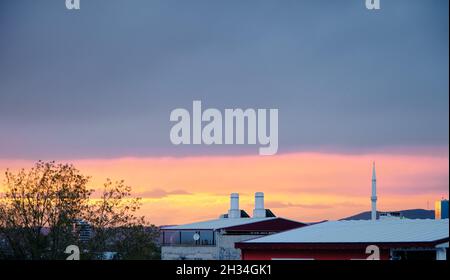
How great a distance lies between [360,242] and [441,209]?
930cm

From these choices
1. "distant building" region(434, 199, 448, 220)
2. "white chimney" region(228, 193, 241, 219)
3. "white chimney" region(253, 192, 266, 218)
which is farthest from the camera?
"white chimney" region(228, 193, 241, 219)

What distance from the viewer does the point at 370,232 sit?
38.6m

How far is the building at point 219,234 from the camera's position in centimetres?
5797

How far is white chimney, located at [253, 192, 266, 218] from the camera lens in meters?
62.2

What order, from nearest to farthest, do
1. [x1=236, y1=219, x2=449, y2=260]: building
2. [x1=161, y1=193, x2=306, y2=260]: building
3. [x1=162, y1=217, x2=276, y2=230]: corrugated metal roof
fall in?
[x1=236, y1=219, x2=449, y2=260]: building < [x1=161, y1=193, x2=306, y2=260]: building < [x1=162, y1=217, x2=276, y2=230]: corrugated metal roof

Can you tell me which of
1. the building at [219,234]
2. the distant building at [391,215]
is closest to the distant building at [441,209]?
the distant building at [391,215]

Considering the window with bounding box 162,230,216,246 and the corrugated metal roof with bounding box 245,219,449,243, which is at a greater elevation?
the corrugated metal roof with bounding box 245,219,449,243

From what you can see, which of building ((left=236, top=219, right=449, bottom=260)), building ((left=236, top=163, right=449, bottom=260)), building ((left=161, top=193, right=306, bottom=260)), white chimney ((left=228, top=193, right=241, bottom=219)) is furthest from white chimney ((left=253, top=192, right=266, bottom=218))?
building ((left=236, top=219, right=449, bottom=260))

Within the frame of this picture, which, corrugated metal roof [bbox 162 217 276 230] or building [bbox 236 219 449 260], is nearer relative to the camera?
building [bbox 236 219 449 260]

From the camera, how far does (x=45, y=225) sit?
4916 cm

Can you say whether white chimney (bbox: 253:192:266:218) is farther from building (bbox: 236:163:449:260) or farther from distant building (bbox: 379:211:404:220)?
building (bbox: 236:163:449:260)

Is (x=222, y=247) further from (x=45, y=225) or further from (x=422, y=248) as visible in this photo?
(x=422, y=248)
